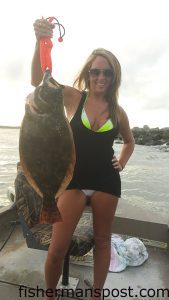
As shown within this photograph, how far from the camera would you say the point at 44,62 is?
2.35 metres

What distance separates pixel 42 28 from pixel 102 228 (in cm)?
188

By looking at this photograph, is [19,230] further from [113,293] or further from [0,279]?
[113,293]

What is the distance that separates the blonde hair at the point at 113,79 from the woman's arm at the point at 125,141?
0.13 m

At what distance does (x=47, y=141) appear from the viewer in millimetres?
2318

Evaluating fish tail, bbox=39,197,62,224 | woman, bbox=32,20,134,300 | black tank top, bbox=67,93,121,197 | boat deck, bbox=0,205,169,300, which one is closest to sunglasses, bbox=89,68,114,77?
woman, bbox=32,20,134,300

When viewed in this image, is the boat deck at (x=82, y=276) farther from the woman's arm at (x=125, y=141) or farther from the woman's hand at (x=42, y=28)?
the woman's hand at (x=42, y=28)

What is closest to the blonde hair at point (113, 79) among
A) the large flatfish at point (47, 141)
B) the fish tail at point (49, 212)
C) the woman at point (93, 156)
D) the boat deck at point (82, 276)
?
the woman at point (93, 156)

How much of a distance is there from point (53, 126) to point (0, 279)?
2.65 m

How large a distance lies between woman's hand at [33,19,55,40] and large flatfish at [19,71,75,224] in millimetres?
349

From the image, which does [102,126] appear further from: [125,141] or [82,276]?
[82,276]

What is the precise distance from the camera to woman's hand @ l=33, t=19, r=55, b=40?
2361 mm

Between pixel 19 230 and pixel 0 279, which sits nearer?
pixel 0 279

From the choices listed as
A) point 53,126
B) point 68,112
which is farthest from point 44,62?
point 68,112

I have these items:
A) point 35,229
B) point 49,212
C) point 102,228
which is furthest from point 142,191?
point 49,212
